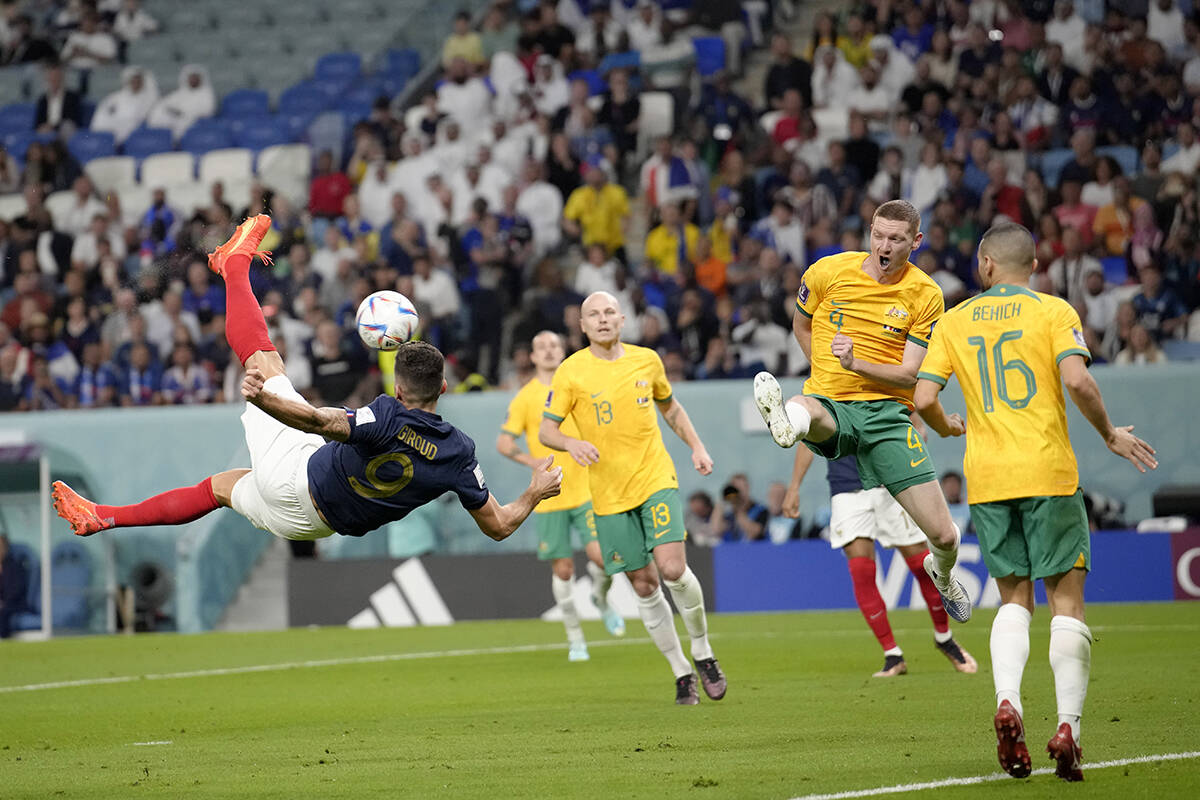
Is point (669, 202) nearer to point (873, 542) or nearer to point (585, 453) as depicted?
point (873, 542)

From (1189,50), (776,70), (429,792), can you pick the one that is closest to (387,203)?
(776,70)

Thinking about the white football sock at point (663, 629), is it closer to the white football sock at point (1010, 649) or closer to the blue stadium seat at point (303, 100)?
the white football sock at point (1010, 649)

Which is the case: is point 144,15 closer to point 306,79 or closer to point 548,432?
point 306,79

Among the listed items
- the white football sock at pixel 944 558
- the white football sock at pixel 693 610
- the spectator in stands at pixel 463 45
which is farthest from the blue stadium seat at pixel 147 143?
the white football sock at pixel 944 558

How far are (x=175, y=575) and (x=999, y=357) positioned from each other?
15900mm

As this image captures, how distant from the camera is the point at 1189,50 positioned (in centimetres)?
2142

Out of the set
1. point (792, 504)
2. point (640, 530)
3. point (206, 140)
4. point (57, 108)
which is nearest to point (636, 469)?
point (640, 530)

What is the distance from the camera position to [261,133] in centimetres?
2716

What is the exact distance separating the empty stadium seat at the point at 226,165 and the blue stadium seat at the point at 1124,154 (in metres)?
13.2

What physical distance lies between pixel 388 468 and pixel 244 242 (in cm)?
205

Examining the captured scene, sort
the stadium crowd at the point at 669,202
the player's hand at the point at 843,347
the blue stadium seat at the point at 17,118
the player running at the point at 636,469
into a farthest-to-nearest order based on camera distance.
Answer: the blue stadium seat at the point at 17,118 → the stadium crowd at the point at 669,202 → the player running at the point at 636,469 → the player's hand at the point at 843,347

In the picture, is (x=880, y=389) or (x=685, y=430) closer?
(x=880, y=389)

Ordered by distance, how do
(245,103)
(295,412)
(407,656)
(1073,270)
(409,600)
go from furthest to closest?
(245,103) < (409,600) < (1073,270) < (407,656) < (295,412)

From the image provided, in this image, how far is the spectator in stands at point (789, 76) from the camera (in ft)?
75.6
